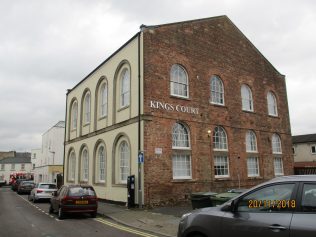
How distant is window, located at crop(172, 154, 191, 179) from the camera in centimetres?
1917

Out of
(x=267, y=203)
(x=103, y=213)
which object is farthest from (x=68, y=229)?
(x=267, y=203)

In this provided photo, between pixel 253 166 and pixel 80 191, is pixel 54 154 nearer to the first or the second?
pixel 253 166

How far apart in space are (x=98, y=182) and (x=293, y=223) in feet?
65.9

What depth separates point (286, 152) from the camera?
88.5ft

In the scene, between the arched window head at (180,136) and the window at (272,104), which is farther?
the window at (272,104)

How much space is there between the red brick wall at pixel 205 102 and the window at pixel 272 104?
40cm

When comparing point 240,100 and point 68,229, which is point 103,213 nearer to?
point 68,229

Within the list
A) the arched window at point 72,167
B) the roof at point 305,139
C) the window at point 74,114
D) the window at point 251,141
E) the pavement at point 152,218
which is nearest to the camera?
the pavement at point 152,218

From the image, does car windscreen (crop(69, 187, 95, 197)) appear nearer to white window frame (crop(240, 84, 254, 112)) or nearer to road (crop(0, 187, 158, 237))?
road (crop(0, 187, 158, 237))

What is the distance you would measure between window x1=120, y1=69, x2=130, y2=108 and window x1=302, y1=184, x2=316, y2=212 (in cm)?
1646

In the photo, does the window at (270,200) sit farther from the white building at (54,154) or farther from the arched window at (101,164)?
the white building at (54,154)

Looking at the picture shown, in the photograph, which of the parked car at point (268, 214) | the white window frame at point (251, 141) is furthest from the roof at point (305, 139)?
the parked car at point (268, 214)

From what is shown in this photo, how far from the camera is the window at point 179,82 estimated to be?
20312mm

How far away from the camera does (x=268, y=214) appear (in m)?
5.04
